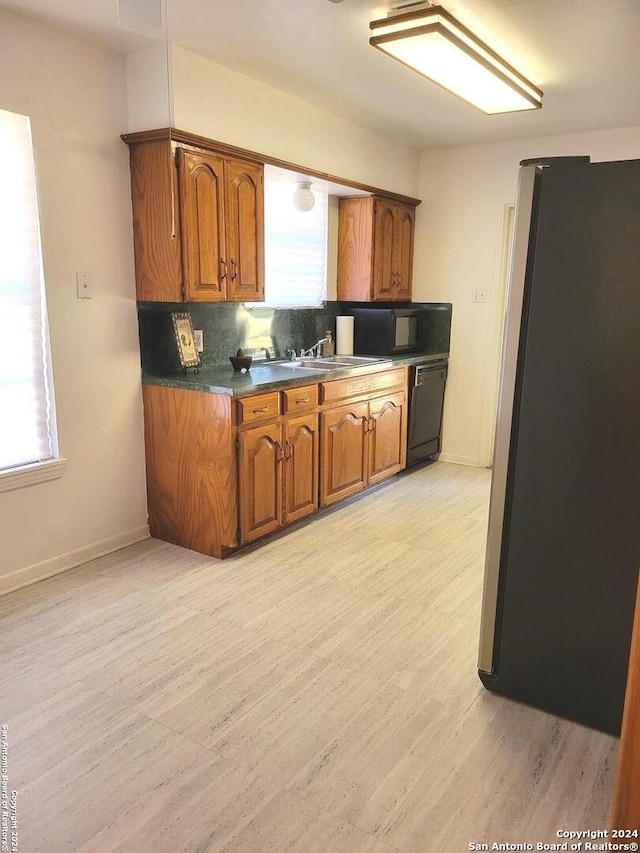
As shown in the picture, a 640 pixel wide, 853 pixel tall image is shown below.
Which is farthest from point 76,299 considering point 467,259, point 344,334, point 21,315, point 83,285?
point 467,259

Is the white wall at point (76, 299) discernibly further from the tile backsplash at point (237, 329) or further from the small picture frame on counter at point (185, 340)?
the small picture frame on counter at point (185, 340)

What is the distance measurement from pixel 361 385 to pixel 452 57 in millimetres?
1887

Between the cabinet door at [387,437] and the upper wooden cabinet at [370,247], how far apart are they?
872 millimetres

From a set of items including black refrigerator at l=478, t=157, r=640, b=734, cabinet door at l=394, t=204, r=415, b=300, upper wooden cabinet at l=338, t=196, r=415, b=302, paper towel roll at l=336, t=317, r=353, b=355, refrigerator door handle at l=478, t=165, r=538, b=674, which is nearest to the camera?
black refrigerator at l=478, t=157, r=640, b=734

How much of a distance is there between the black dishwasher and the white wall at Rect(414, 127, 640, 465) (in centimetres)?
14

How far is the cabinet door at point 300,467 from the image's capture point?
3.46 meters

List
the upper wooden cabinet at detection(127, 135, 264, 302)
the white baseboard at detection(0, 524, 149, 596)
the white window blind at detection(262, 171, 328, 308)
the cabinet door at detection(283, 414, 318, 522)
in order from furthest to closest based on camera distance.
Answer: the white window blind at detection(262, 171, 328, 308) → the cabinet door at detection(283, 414, 318, 522) → the upper wooden cabinet at detection(127, 135, 264, 302) → the white baseboard at detection(0, 524, 149, 596)

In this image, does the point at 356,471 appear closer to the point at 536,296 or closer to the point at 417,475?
the point at 417,475

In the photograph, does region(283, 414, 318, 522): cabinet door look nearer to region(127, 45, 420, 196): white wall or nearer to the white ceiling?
region(127, 45, 420, 196): white wall

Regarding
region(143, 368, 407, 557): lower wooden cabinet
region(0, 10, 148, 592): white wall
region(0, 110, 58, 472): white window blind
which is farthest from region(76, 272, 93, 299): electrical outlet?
region(143, 368, 407, 557): lower wooden cabinet

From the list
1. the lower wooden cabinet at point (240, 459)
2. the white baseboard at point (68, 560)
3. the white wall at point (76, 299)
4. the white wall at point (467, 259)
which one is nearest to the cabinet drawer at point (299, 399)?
the lower wooden cabinet at point (240, 459)

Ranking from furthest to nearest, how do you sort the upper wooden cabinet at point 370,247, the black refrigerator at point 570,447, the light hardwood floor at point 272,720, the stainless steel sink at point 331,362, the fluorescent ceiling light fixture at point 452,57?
the upper wooden cabinet at point 370,247
the stainless steel sink at point 331,362
the fluorescent ceiling light fixture at point 452,57
the black refrigerator at point 570,447
the light hardwood floor at point 272,720

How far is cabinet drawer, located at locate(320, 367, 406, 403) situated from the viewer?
3.71 meters

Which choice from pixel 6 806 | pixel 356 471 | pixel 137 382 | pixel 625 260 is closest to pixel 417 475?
pixel 356 471
